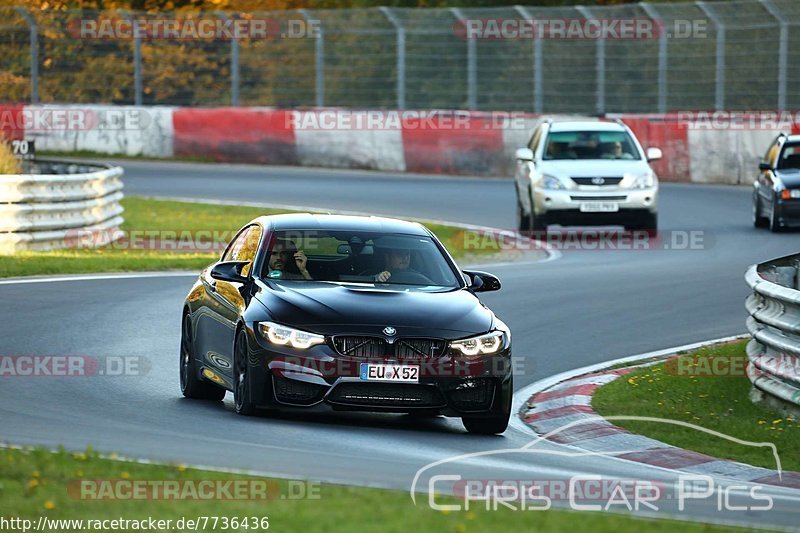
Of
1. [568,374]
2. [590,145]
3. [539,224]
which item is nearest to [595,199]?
[539,224]

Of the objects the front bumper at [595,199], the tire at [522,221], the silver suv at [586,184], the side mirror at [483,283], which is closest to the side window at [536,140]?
the silver suv at [586,184]

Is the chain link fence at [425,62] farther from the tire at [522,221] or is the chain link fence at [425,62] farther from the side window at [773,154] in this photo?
the tire at [522,221]

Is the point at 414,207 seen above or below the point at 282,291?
below

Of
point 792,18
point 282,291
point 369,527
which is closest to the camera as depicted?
point 369,527

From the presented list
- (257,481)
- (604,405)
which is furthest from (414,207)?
(257,481)

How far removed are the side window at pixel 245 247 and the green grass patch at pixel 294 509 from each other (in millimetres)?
3946

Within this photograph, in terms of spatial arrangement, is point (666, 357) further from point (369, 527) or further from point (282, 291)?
point (369, 527)

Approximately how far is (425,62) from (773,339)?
1017 inches

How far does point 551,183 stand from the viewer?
2508 centimetres

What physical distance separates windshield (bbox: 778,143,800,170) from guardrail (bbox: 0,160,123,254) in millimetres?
9884

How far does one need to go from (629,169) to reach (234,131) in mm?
13889

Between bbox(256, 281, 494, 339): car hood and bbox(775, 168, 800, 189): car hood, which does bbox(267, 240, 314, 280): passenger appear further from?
bbox(775, 168, 800, 189): car hood

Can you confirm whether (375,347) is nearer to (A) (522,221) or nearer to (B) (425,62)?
(A) (522,221)

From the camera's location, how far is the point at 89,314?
16.2m
